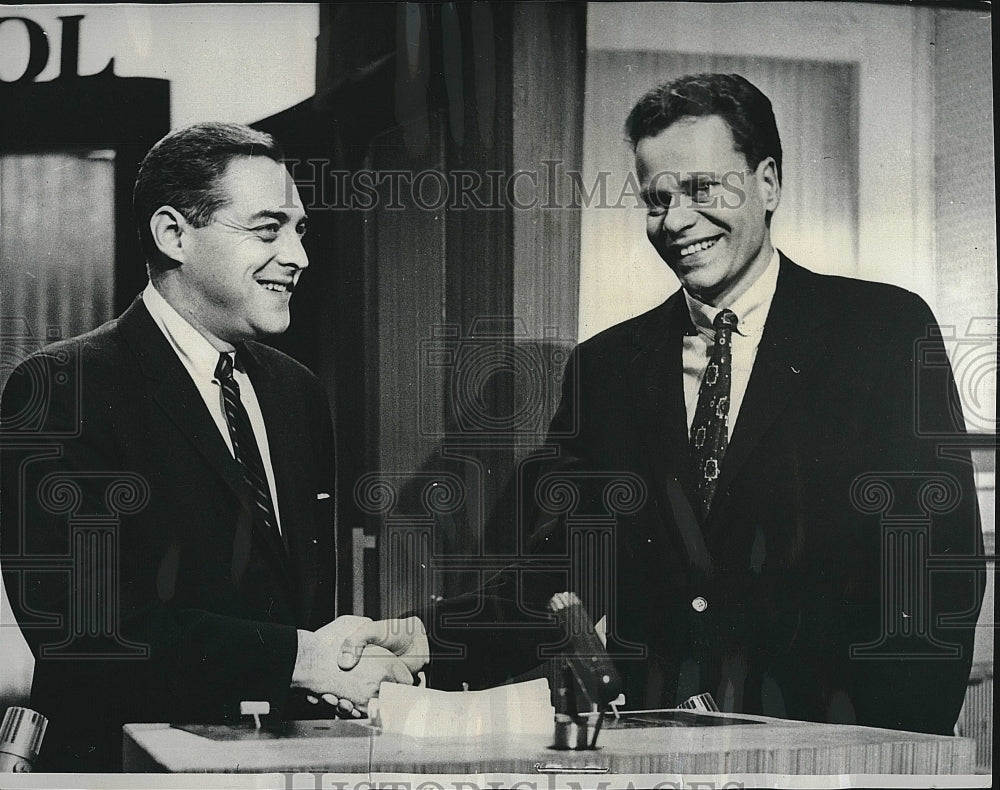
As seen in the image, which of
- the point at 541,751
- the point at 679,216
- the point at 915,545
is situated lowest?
the point at 541,751

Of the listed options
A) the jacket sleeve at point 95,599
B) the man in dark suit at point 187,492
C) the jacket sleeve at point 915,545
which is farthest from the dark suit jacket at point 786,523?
the jacket sleeve at point 95,599

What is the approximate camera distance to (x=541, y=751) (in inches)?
108

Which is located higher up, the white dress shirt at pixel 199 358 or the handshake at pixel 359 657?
the white dress shirt at pixel 199 358

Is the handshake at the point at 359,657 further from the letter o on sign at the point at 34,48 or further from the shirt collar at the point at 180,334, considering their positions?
the letter o on sign at the point at 34,48

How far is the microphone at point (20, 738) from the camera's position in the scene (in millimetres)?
2773

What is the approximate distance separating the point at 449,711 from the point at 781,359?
1.28 m

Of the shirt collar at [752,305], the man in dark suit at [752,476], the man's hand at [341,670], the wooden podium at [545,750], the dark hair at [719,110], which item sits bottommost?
the wooden podium at [545,750]

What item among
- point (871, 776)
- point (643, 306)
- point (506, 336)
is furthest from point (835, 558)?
point (506, 336)

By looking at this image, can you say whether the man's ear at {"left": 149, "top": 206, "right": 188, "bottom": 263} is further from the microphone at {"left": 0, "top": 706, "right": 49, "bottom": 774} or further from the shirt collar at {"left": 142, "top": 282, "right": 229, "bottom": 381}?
the microphone at {"left": 0, "top": 706, "right": 49, "bottom": 774}

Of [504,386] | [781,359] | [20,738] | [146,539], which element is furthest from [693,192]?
[20,738]

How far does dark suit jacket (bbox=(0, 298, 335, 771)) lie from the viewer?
8.96ft

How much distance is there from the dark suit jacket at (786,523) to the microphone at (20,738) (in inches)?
44.8

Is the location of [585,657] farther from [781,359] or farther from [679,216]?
[679,216]

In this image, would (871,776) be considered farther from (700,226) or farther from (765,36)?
(765,36)
